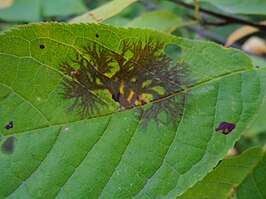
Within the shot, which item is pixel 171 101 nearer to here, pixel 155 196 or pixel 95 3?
pixel 155 196

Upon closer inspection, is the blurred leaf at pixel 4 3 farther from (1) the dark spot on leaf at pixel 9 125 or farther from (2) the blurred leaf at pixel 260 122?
(1) the dark spot on leaf at pixel 9 125

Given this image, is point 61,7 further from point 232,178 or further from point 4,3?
point 232,178

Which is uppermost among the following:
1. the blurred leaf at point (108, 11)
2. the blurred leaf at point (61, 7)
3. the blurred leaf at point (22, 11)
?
the blurred leaf at point (108, 11)

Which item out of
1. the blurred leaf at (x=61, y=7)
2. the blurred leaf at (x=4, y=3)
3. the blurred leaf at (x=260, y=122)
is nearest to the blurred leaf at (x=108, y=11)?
the blurred leaf at (x=260, y=122)

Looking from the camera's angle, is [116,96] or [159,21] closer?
[116,96]

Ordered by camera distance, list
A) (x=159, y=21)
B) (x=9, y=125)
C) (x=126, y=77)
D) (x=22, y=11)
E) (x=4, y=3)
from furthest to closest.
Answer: (x=22, y=11)
(x=4, y=3)
(x=159, y=21)
(x=126, y=77)
(x=9, y=125)

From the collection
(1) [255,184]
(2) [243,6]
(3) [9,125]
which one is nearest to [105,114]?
(3) [9,125]
